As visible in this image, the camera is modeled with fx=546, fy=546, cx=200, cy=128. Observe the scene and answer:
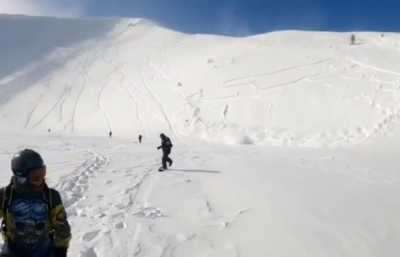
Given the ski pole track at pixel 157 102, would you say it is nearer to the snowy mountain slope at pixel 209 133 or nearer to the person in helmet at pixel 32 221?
the snowy mountain slope at pixel 209 133

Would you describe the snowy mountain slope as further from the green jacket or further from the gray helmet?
the gray helmet

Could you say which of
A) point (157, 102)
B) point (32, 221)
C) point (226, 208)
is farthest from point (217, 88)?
point (32, 221)

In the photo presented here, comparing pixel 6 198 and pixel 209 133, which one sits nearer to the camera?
pixel 6 198

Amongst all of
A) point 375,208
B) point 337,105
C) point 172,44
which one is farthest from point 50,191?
point 172,44

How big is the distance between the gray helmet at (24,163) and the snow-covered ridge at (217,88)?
2772 cm

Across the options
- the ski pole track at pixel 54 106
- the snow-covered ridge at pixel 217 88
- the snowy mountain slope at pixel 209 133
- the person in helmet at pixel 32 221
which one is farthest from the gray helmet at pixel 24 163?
the ski pole track at pixel 54 106

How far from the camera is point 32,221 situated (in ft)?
14.0

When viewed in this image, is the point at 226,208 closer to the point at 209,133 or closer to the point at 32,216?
the point at 32,216

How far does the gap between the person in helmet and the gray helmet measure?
0.15 metres

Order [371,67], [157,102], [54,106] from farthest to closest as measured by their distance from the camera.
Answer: [54,106] < [157,102] < [371,67]

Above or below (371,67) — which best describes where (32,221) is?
below

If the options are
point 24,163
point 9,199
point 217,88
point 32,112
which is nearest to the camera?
point 24,163

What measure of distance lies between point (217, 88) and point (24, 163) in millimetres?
40104

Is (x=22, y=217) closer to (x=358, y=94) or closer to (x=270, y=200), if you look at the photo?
(x=270, y=200)
